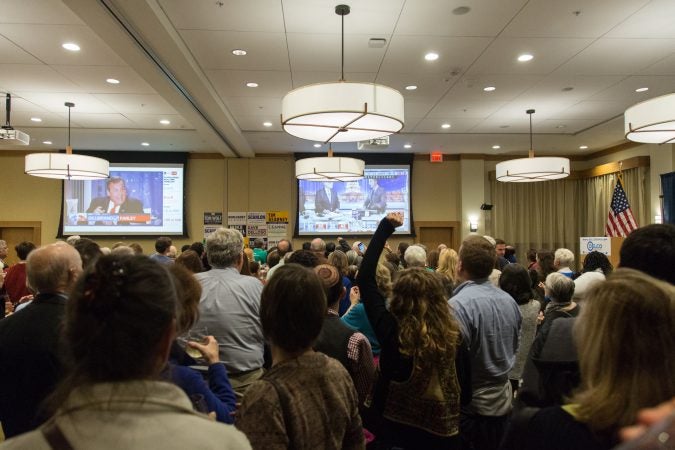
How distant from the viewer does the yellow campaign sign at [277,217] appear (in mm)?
12500

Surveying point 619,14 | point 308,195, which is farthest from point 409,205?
point 619,14

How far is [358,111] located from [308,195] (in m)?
8.43

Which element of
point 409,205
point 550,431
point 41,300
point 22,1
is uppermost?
point 22,1

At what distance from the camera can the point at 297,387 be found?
1.37 m

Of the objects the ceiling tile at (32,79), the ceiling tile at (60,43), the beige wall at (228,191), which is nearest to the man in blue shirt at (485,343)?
the ceiling tile at (60,43)

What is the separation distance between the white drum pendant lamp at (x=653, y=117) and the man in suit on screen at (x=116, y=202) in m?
10.8

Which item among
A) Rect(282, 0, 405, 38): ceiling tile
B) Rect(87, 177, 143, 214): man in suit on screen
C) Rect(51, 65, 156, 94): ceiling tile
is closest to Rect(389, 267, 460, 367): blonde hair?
Rect(282, 0, 405, 38): ceiling tile

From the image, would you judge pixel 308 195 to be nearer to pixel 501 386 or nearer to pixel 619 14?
pixel 619 14

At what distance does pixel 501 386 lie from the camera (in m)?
2.51

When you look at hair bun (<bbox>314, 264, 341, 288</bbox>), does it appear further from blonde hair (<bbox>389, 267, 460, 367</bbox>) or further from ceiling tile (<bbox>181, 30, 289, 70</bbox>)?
ceiling tile (<bbox>181, 30, 289, 70</bbox>)

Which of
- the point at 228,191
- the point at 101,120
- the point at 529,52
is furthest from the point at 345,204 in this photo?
the point at 529,52

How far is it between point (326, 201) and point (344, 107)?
27.5ft

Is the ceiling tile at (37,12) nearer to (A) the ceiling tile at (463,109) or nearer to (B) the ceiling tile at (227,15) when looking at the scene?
(B) the ceiling tile at (227,15)

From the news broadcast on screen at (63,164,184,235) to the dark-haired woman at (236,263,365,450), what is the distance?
11467 millimetres
